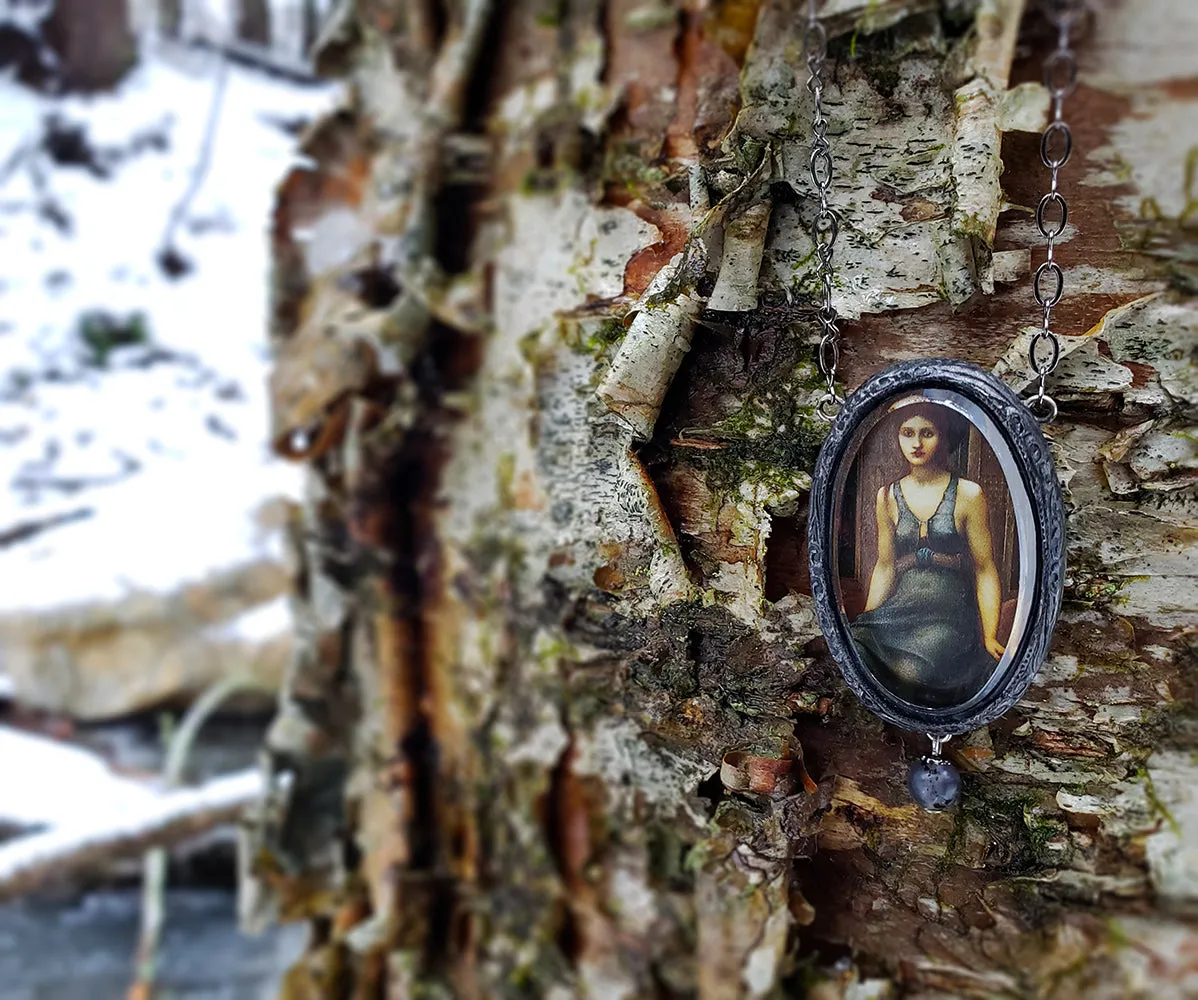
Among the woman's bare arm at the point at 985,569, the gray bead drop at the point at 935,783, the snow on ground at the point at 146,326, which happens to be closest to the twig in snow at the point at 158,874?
the snow on ground at the point at 146,326

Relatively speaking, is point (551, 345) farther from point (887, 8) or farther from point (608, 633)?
point (887, 8)

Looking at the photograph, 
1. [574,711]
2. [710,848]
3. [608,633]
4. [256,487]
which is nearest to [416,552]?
[574,711]

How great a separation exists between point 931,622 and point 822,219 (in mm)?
320

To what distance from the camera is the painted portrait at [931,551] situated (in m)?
0.66

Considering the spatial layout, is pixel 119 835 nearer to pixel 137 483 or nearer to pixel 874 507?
pixel 137 483

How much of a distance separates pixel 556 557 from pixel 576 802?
33cm

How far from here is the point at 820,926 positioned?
0.86 meters

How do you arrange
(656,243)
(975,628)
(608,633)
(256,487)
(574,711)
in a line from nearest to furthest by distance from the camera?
(975,628), (656,243), (608,633), (574,711), (256,487)

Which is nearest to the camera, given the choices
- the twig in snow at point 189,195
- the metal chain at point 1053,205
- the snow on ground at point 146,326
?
the metal chain at point 1053,205

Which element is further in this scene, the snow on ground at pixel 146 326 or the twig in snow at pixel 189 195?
the twig in snow at pixel 189 195

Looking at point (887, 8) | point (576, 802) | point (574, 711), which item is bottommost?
point (576, 802)

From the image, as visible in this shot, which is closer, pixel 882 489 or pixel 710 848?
pixel 882 489

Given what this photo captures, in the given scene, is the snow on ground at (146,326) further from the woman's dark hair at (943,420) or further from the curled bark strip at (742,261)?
the woman's dark hair at (943,420)

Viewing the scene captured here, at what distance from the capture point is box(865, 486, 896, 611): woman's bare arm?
693 millimetres
